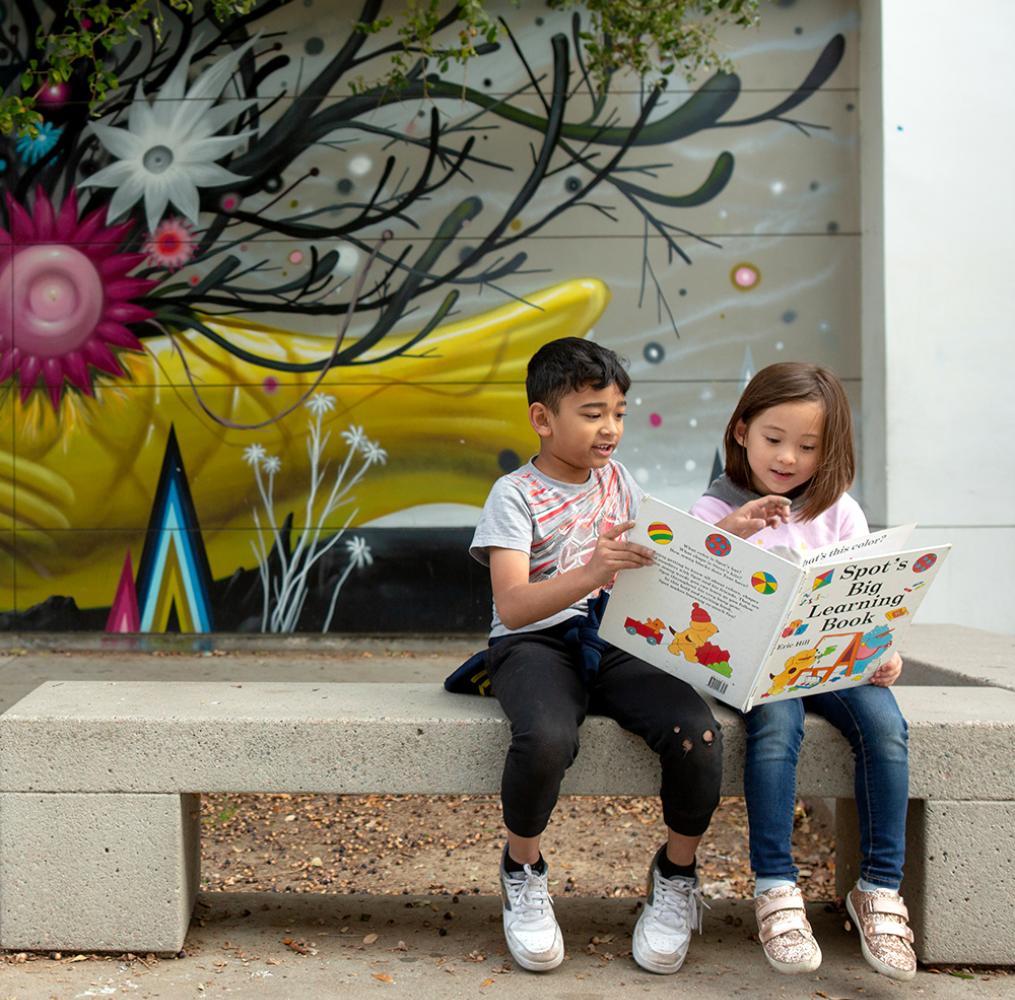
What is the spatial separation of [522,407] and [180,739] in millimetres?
4369

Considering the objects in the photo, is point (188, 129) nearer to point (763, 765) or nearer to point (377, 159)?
point (377, 159)

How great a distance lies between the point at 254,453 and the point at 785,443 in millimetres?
4595

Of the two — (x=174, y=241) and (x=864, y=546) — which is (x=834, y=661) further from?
(x=174, y=241)

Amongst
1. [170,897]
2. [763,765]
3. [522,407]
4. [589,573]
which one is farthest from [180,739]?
[522,407]

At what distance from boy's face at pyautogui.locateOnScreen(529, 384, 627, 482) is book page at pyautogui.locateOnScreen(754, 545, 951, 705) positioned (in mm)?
627

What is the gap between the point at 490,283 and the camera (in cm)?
691

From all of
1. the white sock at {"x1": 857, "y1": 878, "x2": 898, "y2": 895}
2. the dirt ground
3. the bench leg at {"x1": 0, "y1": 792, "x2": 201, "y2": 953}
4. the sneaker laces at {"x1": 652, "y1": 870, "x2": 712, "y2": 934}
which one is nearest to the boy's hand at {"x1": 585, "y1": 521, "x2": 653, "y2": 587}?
the sneaker laces at {"x1": 652, "y1": 870, "x2": 712, "y2": 934}

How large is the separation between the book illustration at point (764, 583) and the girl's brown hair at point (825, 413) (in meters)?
0.47

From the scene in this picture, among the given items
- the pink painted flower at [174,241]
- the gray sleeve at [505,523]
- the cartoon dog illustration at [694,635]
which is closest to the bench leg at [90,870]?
the gray sleeve at [505,523]

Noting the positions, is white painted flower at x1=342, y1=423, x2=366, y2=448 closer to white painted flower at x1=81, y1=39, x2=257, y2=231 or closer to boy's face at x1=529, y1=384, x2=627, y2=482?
white painted flower at x1=81, y1=39, x2=257, y2=231

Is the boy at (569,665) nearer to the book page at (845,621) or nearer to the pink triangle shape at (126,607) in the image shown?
the book page at (845,621)

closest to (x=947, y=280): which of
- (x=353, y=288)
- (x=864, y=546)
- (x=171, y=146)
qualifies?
(x=353, y=288)

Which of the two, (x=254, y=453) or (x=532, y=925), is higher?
(x=254, y=453)

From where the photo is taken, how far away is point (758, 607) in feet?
8.27
